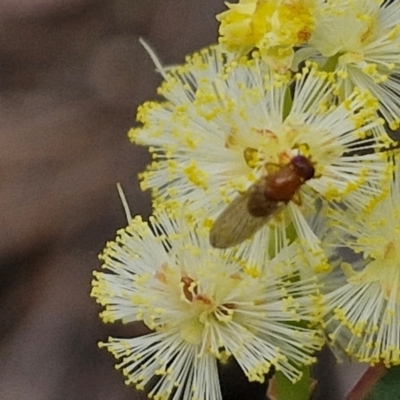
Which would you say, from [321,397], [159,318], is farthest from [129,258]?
[321,397]

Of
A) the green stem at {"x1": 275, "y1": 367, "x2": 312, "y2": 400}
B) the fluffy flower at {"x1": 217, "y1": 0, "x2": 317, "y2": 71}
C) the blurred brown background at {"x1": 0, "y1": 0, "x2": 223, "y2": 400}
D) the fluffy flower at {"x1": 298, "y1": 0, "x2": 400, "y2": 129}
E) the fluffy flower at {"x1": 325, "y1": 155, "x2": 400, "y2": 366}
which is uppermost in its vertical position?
the blurred brown background at {"x1": 0, "y1": 0, "x2": 223, "y2": 400}

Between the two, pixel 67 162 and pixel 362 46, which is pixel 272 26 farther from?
pixel 67 162

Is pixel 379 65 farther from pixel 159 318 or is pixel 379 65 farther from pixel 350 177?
pixel 159 318

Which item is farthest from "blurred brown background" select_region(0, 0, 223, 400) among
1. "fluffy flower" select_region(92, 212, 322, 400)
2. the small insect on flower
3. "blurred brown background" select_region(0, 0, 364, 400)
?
the small insect on flower

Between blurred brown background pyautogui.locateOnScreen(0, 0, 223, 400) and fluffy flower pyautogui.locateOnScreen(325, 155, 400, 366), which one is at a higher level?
blurred brown background pyautogui.locateOnScreen(0, 0, 223, 400)

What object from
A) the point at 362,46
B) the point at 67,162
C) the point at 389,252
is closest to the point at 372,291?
the point at 389,252

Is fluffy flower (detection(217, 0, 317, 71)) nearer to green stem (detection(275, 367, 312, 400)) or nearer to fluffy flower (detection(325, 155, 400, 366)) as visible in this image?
fluffy flower (detection(325, 155, 400, 366))

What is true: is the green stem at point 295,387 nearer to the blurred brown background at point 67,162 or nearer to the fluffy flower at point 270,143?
the fluffy flower at point 270,143
